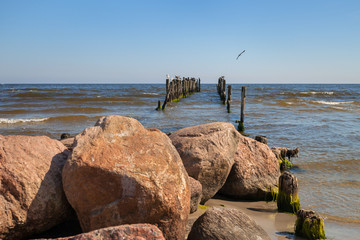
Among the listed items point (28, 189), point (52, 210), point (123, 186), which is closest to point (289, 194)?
point (123, 186)

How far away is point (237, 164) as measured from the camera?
5777 mm

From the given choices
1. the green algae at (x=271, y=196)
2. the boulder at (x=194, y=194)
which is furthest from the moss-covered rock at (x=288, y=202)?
the boulder at (x=194, y=194)

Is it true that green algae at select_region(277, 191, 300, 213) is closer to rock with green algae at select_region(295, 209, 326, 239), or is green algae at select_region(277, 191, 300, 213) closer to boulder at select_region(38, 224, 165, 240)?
rock with green algae at select_region(295, 209, 326, 239)

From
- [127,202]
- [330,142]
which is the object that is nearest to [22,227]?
[127,202]

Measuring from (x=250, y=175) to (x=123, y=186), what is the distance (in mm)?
3190

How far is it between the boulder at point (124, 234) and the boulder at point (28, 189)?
1.25 m

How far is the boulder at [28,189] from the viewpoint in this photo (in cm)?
322

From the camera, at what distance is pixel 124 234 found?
2248mm

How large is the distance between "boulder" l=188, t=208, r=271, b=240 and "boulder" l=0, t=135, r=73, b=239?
1.47 meters

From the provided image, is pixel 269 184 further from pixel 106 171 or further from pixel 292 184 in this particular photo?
pixel 106 171

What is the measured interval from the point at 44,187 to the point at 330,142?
9.63 meters

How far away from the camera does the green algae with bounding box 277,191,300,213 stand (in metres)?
5.18

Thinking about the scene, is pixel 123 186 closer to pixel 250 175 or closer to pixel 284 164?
pixel 250 175

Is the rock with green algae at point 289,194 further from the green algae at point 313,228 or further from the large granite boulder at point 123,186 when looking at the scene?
the large granite boulder at point 123,186
